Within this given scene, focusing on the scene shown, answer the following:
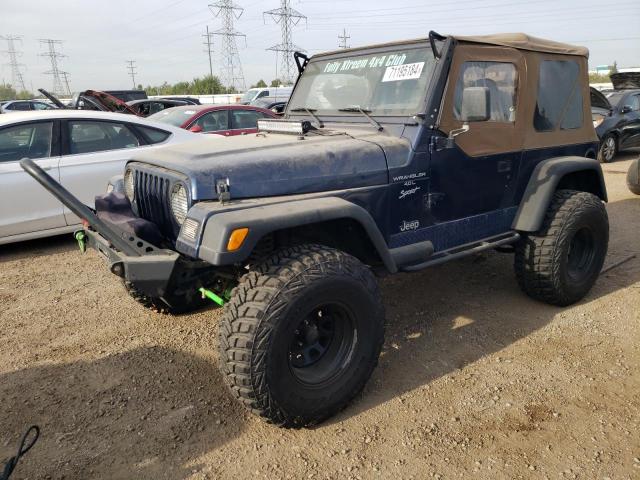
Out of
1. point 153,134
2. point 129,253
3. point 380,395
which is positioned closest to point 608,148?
point 153,134

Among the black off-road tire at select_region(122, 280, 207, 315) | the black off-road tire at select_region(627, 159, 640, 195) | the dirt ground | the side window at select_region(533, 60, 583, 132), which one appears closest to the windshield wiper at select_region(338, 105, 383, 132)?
the side window at select_region(533, 60, 583, 132)

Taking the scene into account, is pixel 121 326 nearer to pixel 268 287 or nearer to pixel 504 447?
pixel 268 287

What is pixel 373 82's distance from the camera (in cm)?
371

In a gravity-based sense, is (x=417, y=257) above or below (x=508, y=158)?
below

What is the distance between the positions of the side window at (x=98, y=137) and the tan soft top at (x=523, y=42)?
4.20 metres

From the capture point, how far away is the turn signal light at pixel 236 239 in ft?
8.03

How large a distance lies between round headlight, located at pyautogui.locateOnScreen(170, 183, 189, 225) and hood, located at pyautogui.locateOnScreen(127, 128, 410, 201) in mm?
111

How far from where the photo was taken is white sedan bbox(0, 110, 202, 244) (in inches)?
215

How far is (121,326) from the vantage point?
161 inches

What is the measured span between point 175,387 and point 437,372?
65.7 inches

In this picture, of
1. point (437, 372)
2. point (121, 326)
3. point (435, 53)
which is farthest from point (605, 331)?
point (121, 326)

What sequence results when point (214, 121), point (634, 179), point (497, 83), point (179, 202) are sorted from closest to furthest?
point (179, 202)
point (497, 83)
point (634, 179)
point (214, 121)

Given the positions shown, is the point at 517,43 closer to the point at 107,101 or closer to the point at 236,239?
the point at 236,239

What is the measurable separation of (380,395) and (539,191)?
2062 mm
